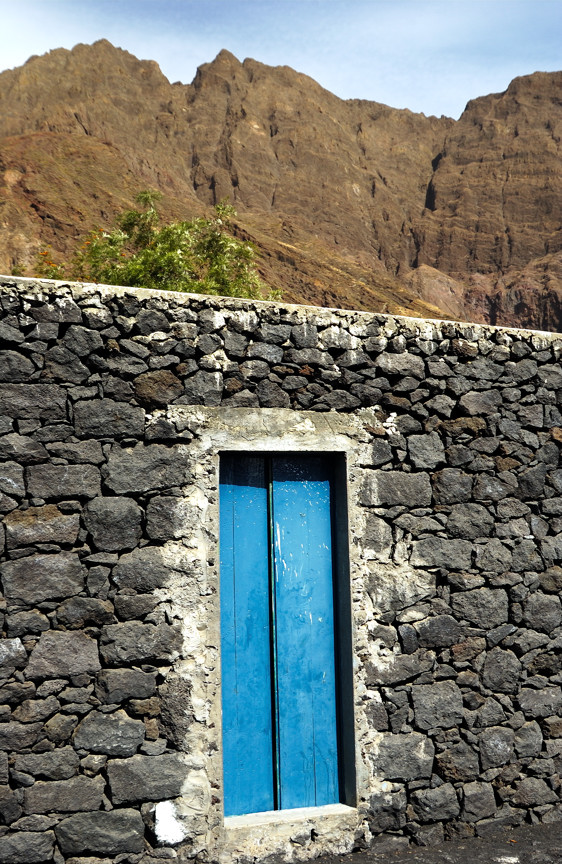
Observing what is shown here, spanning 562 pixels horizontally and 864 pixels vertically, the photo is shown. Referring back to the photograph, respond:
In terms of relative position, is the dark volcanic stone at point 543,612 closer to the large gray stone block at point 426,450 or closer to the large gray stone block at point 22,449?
the large gray stone block at point 426,450

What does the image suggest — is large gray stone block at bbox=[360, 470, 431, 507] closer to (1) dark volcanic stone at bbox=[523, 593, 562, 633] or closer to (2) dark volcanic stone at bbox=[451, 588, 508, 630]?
(2) dark volcanic stone at bbox=[451, 588, 508, 630]

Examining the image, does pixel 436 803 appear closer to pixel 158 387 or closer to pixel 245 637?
pixel 245 637

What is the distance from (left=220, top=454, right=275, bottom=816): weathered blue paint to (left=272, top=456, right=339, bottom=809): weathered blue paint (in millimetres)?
87

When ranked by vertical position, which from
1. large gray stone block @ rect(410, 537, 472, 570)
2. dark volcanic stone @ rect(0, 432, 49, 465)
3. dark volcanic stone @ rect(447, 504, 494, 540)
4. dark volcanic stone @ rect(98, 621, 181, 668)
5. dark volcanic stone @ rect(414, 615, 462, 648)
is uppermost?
dark volcanic stone @ rect(0, 432, 49, 465)

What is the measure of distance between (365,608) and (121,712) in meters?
1.53

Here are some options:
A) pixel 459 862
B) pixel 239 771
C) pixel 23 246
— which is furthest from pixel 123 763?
pixel 23 246

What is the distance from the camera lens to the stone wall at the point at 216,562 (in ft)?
13.0

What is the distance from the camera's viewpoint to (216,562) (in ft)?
14.2

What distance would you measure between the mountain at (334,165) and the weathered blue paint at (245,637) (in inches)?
1086

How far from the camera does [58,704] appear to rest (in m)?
3.94

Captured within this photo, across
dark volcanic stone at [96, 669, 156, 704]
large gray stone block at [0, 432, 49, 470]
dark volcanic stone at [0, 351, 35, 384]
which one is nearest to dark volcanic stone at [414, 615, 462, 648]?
dark volcanic stone at [96, 669, 156, 704]

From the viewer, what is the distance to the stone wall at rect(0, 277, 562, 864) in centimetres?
397

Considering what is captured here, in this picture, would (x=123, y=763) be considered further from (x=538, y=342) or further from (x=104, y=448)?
(x=538, y=342)

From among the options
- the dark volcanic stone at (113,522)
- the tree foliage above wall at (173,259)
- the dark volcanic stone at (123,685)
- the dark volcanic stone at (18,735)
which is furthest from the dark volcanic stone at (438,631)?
the tree foliage above wall at (173,259)
